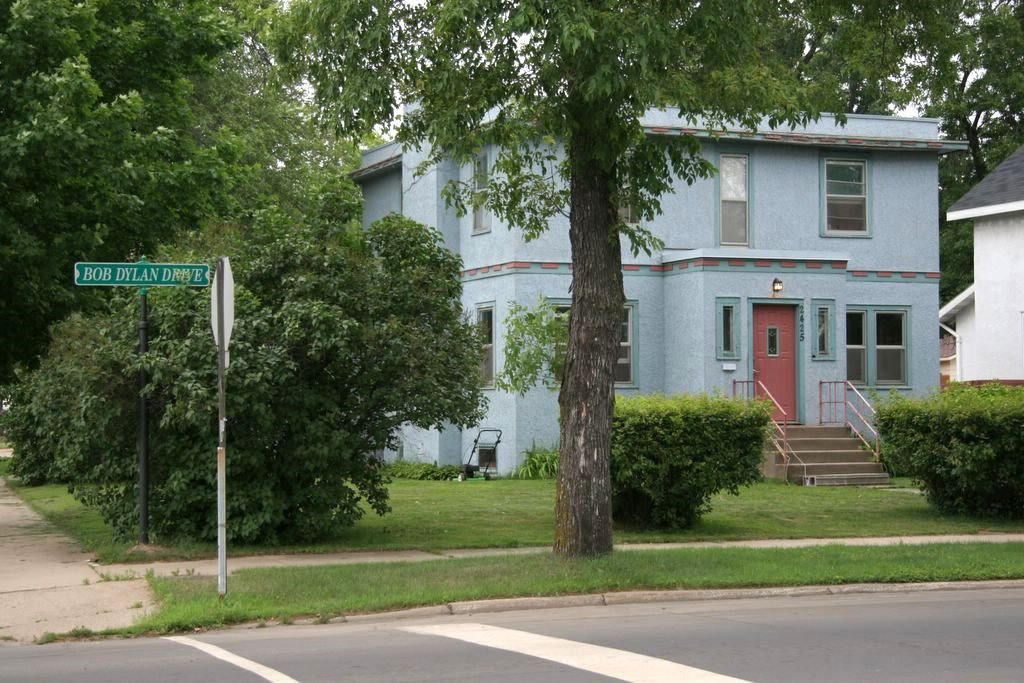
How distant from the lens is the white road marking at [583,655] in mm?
8359

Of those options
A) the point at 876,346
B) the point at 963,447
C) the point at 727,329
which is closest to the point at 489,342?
the point at 727,329

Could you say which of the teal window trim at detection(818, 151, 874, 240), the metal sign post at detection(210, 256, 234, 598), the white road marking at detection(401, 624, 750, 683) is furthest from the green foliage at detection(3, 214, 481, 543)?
the teal window trim at detection(818, 151, 874, 240)

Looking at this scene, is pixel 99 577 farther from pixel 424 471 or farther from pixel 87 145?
pixel 424 471

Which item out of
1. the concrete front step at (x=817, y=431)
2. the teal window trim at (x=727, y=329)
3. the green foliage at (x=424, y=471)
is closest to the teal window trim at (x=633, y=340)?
the teal window trim at (x=727, y=329)

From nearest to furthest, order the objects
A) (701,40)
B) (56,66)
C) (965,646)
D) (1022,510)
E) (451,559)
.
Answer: (965,646)
(701,40)
(451,559)
(56,66)
(1022,510)

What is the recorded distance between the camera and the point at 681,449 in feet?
55.4

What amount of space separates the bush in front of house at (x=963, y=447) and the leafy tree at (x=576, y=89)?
649 centimetres

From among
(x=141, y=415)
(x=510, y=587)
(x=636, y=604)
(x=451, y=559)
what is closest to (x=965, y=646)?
(x=636, y=604)

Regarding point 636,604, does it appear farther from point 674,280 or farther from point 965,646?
point 674,280

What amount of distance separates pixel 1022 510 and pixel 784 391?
29.4ft

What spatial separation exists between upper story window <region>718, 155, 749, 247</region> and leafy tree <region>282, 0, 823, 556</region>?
46.8 ft

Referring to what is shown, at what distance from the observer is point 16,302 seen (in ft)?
57.8

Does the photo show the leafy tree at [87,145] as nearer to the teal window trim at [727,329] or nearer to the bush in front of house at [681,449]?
the bush in front of house at [681,449]

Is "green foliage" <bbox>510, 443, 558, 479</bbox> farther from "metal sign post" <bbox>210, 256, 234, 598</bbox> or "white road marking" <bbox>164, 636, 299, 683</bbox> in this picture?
"white road marking" <bbox>164, 636, 299, 683</bbox>
